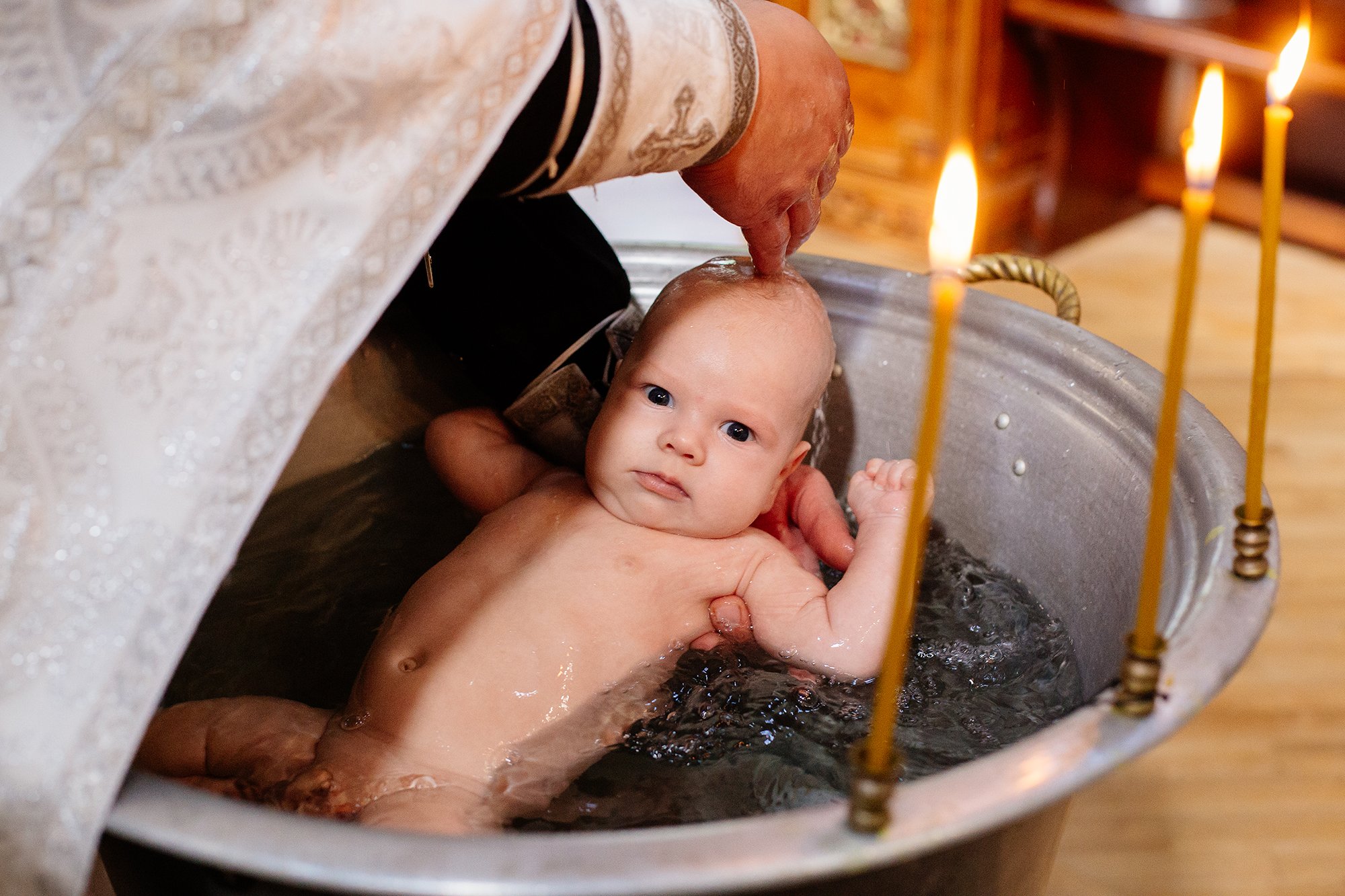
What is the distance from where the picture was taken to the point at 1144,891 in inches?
47.6

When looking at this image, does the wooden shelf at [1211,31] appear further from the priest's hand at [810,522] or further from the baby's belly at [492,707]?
the baby's belly at [492,707]

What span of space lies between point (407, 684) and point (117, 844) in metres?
0.24

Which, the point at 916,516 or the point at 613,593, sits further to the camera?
the point at 613,593

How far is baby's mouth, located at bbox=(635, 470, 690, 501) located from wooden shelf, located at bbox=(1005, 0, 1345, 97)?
1623 mm

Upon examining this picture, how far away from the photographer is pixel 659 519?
988mm

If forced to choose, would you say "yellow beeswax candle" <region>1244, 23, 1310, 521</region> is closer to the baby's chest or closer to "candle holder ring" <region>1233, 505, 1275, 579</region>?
"candle holder ring" <region>1233, 505, 1275, 579</region>

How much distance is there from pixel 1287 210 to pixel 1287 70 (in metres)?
2.07

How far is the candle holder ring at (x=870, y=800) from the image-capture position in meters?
0.53

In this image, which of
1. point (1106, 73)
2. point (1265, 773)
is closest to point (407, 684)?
point (1265, 773)

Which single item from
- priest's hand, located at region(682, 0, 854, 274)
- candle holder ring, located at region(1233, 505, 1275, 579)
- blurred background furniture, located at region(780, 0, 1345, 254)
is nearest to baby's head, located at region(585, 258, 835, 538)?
priest's hand, located at region(682, 0, 854, 274)

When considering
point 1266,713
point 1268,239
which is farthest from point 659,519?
point 1266,713

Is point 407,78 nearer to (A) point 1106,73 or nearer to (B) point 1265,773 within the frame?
(B) point 1265,773

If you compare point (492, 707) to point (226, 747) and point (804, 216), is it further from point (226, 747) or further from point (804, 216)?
point (804, 216)

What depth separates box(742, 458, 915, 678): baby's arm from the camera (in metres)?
0.96
